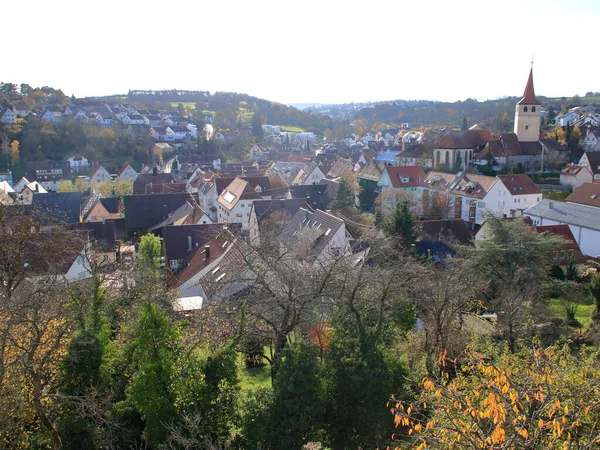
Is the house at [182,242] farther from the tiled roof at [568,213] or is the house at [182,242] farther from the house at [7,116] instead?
the house at [7,116]

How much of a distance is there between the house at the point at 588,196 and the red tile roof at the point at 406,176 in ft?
39.3

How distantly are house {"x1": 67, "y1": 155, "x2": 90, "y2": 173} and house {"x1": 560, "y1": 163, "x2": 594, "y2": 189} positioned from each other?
2373 inches

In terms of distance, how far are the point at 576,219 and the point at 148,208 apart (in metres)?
30.2

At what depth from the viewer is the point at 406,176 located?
44.7m

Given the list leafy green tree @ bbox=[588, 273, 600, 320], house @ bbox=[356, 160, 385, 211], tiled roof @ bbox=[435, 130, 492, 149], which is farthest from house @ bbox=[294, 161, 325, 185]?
leafy green tree @ bbox=[588, 273, 600, 320]

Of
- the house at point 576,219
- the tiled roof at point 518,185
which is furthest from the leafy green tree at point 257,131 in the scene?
the house at point 576,219

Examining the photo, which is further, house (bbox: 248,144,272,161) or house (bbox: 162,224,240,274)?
house (bbox: 248,144,272,161)

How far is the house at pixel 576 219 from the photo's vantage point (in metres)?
31.1

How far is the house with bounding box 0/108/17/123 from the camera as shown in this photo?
265 feet

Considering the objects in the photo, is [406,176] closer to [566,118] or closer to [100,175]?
[100,175]

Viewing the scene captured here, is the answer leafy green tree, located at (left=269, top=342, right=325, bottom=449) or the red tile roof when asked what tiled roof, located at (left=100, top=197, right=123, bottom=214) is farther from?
leafy green tree, located at (left=269, top=342, right=325, bottom=449)

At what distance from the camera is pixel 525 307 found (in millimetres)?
17578

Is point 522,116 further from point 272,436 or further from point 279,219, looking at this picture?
point 272,436

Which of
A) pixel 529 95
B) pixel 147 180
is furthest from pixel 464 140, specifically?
pixel 147 180
